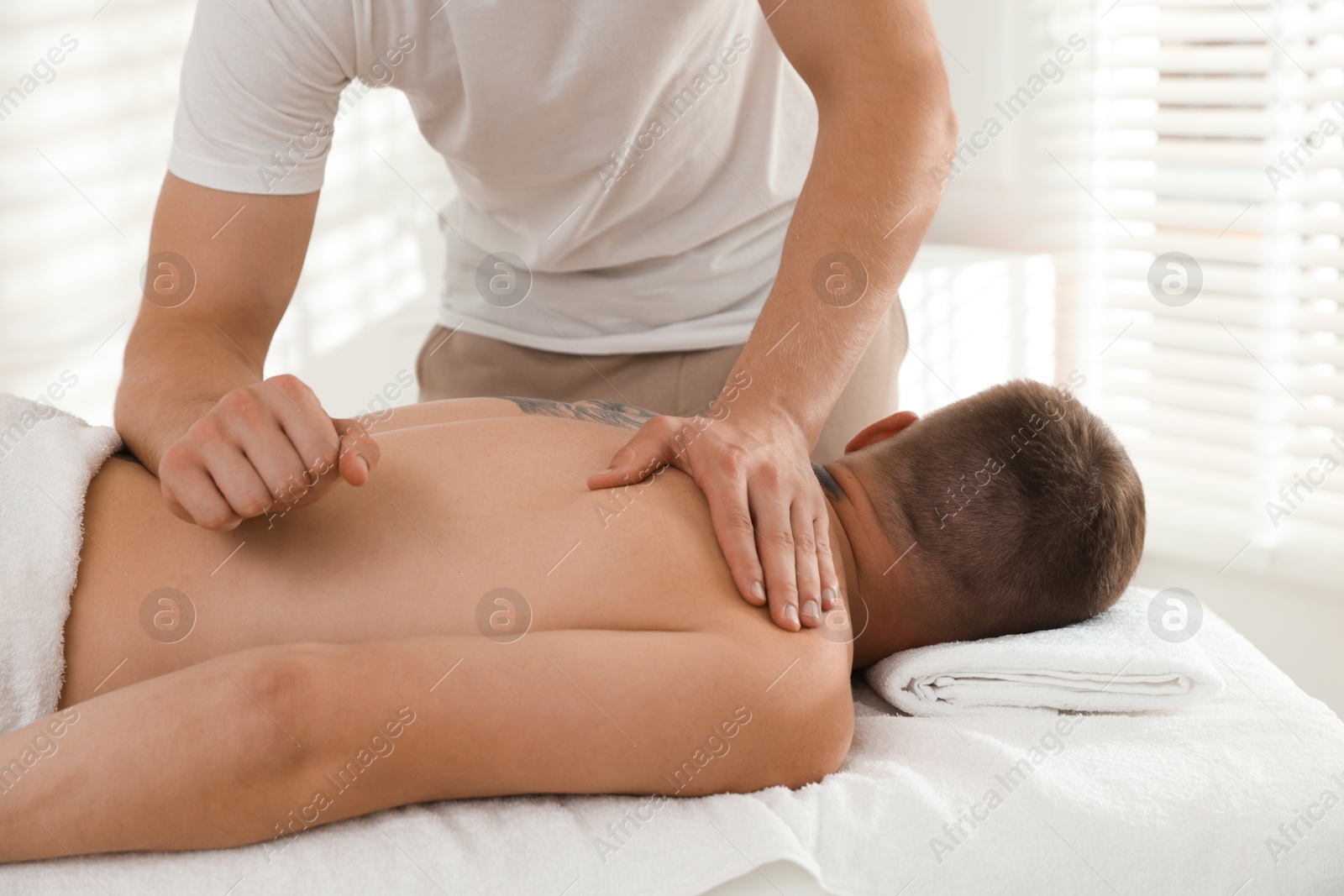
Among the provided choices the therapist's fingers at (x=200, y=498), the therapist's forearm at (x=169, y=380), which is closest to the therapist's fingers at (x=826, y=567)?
the therapist's fingers at (x=200, y=498)

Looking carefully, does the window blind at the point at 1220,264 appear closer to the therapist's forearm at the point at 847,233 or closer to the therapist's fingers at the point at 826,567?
the therapist's forearm at the point at 847,233

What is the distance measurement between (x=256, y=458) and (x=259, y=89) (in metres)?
0.69

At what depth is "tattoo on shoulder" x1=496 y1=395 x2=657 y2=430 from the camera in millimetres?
1371

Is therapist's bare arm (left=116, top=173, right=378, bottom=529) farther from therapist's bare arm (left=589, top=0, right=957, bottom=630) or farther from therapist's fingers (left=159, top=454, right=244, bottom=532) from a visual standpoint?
therapist's bare arm (left=589, top=0, right=957, bottom=630)

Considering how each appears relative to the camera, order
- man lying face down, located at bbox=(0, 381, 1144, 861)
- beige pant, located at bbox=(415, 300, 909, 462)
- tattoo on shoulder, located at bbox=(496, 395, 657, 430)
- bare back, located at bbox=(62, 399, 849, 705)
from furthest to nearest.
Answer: beige pant, located at bbox=(415, 300, 909, 462) < tattoo on shoulder, located at bbox=(496, 395, 657, 430) < bare back, located at bbox=(62, 399, 849, 705) < man lying face down, located at bbox=(0, 381, 1144, 861)

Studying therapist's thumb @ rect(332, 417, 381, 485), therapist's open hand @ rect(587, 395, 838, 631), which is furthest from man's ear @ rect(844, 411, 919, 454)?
therapist's thumb @ rect(332, 417, 381, 485)

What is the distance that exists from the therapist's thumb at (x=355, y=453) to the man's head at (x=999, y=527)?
548mm

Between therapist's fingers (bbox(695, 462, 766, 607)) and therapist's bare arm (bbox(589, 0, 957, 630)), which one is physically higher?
therapist's bare arm (bbox(589, 0, 957, 630))

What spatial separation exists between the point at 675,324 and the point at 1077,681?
0.83 meters

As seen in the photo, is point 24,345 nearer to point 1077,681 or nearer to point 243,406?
point 243,406

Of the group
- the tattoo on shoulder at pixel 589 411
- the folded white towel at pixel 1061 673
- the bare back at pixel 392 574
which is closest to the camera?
the bare back at pixel 392 574

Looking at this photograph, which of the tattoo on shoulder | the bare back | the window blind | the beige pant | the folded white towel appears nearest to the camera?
the bare back

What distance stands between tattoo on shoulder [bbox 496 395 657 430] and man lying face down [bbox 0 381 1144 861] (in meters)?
0.05

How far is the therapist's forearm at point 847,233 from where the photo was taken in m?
1.23
